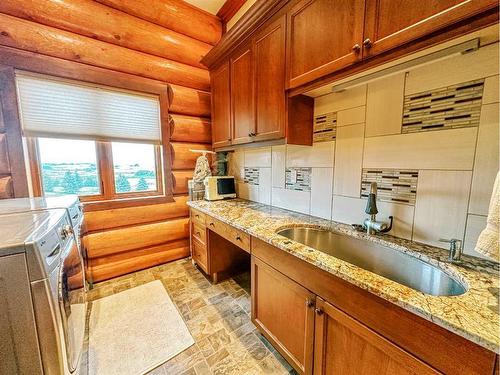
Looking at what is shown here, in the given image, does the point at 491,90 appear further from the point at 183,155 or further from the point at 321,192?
the point at 183,155

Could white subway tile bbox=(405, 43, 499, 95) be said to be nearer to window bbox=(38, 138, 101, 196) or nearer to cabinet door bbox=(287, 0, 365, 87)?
cabinet door bbox=(287, 0, 365, 87)

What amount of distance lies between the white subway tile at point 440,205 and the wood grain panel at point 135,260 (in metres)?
2.49

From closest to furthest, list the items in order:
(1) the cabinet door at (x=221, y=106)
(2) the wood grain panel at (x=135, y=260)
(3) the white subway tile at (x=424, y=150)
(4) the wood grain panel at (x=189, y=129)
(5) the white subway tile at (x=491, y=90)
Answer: (5) the white subway tile at (x=491, y=90), (3) the white subway tile at (x=424, y=150), (1) the cabinet door at (x=221, y=106), (2) the wood grain panel at (x=135, y=260), (4) the wood grain panel at (x=189, y=129)

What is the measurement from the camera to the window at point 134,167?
2.33m

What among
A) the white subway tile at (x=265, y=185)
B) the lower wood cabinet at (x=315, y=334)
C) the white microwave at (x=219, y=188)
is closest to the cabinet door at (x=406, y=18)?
the lower wood cabinet at (x=315, y=334)

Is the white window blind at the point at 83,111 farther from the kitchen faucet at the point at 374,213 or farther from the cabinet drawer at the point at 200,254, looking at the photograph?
the kitchen faucet at the point at 374,213

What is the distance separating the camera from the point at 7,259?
27.8 inches

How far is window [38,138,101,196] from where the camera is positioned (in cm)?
199

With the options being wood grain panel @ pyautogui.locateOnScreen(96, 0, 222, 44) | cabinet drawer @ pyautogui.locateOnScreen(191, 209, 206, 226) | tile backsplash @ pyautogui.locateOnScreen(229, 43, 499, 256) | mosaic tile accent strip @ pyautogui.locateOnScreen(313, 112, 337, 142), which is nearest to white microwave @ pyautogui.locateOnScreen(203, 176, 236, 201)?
cabinet drawer @ pyautogui.locateOnScreen(191, 209, 206, 226)

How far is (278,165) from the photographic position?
6.85 feet

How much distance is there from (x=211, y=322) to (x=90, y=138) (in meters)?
2.12

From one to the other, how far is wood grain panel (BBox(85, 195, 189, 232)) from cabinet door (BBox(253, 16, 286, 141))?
1.49 metres

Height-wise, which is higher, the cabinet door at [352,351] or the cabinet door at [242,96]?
the cabinet door at [242,96]

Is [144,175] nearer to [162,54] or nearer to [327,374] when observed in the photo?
[162,54]
